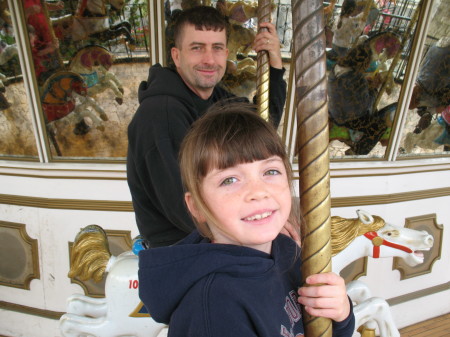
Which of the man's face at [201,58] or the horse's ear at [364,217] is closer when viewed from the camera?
the man's face at [201,58]

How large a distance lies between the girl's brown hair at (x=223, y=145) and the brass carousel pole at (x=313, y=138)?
0.06 m

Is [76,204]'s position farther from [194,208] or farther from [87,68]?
[194,208]

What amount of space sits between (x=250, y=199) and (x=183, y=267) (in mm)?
158

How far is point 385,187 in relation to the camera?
2600mm

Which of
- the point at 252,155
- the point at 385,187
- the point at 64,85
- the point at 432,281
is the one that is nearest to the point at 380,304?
the point at 385,187

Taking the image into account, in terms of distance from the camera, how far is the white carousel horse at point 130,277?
161cm

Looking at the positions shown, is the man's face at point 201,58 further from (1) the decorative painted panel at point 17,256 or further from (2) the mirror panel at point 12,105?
(1) the decorative painted panel at point 17,256

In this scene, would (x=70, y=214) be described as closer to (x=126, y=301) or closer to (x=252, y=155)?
(x=126, y=301)

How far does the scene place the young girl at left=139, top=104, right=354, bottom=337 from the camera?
1.82 ft

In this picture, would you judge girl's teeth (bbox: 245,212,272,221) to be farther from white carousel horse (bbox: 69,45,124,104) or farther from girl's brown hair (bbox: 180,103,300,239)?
white carousel horse (bbox: 69,45,124,104)

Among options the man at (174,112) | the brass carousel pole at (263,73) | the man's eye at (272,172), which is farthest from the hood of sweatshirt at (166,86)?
the man's eye at (272,172)

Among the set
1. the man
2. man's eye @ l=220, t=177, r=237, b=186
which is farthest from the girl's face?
the man

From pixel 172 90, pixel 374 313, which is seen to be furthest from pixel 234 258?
pixel 374 313

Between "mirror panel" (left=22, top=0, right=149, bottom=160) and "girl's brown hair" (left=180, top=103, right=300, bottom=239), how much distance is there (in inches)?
64.8
